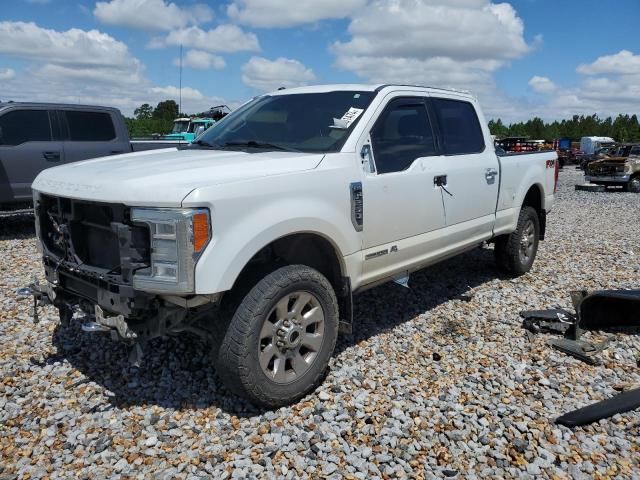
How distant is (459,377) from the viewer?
388cm

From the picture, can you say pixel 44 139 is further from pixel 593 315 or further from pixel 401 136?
pixel 593 315

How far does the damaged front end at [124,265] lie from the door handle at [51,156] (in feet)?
18.4

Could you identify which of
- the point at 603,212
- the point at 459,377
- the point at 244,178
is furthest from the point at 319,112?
the point at 603,212

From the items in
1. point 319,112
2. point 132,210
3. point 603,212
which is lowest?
point 603,212

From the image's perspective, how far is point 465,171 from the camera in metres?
4.87

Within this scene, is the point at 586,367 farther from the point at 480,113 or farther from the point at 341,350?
the point at 480,113

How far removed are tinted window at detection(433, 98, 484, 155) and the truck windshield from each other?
96cm

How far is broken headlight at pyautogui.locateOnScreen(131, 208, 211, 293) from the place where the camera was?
2760mm

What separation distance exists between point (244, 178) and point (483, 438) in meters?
2.01

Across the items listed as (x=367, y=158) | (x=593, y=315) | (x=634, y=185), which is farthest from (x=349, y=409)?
(x=634, y=185)

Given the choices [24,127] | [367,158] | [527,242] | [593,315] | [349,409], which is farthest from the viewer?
[24,127]

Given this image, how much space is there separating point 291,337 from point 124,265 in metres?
1.08

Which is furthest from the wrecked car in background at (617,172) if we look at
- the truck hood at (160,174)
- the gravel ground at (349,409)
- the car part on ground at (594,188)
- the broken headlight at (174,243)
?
the broken headlight at (174,243)

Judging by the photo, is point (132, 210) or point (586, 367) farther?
point (586, 367)
